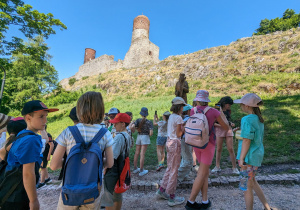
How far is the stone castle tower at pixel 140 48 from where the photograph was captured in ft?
146

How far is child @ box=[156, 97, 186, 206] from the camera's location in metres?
3.12

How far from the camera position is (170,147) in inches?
130

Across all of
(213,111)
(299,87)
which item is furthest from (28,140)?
(299,87)

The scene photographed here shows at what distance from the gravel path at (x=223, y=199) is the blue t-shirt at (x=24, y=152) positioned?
2171 millimetres

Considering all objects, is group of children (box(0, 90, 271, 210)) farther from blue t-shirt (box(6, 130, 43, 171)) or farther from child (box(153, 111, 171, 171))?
child (box(153, 111, 171, 171))

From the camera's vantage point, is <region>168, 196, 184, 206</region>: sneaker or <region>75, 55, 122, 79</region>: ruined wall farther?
<region>75, 55, 122, 79</region>: ruined wall

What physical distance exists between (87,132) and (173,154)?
2.07m

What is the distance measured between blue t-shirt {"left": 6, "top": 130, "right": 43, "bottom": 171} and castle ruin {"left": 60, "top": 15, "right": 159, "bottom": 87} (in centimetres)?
4134

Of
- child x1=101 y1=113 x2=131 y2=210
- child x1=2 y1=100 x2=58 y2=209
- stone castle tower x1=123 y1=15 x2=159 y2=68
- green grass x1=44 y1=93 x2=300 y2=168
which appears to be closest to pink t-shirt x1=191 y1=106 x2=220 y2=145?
child x1=101 y1=113 x2=131 y2=210

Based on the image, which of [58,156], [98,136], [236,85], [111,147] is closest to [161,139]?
[111,147]

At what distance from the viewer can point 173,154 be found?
130 inches

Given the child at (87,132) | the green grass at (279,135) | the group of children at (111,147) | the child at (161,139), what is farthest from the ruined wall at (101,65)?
the child at (87,132)

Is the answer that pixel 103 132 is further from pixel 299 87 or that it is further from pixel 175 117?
pixel 299 87

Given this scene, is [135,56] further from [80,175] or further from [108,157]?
[80,175]
